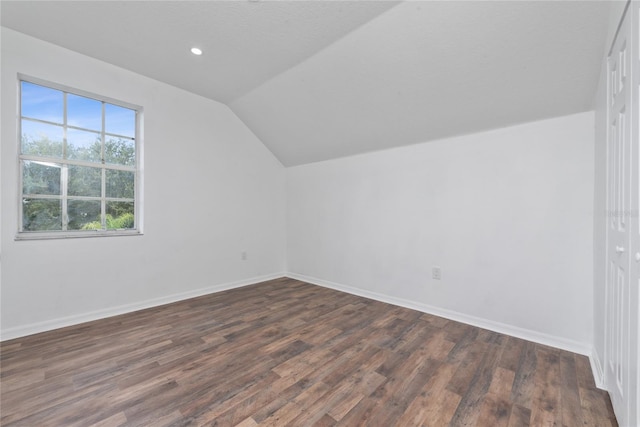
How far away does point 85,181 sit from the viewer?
274cm

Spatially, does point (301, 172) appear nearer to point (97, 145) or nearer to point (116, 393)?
point (97, 145)

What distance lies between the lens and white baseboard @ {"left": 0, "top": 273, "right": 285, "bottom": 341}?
2289 millimetres

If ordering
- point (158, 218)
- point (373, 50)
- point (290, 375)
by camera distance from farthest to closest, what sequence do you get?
point (158, 218), point (373, 50), point (290, 375)

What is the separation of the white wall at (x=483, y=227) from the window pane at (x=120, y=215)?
258cm

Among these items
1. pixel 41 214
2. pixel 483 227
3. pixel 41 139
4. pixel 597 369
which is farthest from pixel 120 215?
pixel 597 369

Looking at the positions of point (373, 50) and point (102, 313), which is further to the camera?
point (102, 313)

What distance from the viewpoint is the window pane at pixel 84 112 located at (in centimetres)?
265

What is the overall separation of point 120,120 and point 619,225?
14.0 ft

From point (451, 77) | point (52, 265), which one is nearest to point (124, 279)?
point (52, 265)

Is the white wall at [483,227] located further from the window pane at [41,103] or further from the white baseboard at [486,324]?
the window pane at [41,103]

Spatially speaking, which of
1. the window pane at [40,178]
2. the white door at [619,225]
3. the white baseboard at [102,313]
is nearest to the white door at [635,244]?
the white door at [619,225]

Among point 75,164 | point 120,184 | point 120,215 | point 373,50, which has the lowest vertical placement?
point 120,215

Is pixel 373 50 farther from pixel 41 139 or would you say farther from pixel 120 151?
pixel 41 139

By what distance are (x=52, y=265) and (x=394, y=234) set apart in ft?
11.5
